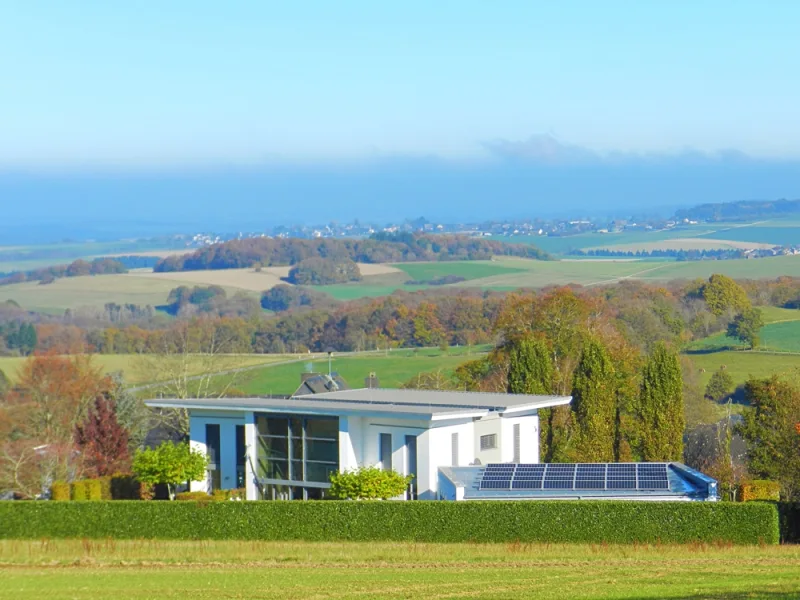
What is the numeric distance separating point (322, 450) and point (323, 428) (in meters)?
0.65

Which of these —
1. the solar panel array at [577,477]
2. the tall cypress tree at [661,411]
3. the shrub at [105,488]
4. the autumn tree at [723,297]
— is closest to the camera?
the solar panel array at [577,477]

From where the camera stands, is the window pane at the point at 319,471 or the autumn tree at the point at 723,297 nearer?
the window pane at the point at 319,471

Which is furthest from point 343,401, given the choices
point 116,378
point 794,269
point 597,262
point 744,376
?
point 597,262

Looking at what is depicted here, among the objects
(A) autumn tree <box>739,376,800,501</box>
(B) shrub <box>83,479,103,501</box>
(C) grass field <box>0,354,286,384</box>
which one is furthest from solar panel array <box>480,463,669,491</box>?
(C) grass field <box>0,354,286,384</box>

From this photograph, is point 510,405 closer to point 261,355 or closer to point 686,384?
point 686,384

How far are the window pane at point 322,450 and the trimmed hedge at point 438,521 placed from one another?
524 centimetres

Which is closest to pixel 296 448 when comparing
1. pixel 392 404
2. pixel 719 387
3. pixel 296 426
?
pixel 296 426

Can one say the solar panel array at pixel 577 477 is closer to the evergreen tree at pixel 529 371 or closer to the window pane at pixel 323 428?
the window pane at pixel 323 428

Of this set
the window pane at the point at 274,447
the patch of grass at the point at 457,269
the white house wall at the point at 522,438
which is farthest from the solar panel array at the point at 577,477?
the patch of grass at the point at 457,269

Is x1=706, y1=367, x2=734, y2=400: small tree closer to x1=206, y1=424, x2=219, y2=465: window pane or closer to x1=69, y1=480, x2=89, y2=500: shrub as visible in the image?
x1=206, y1=424, x2=219, y2=465: window pane

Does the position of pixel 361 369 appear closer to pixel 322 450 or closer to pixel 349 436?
pixel 322 450

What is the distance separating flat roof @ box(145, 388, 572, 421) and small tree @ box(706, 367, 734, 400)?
31.1 metres

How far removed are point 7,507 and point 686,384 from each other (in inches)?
1580

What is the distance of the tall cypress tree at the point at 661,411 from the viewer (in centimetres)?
4400
